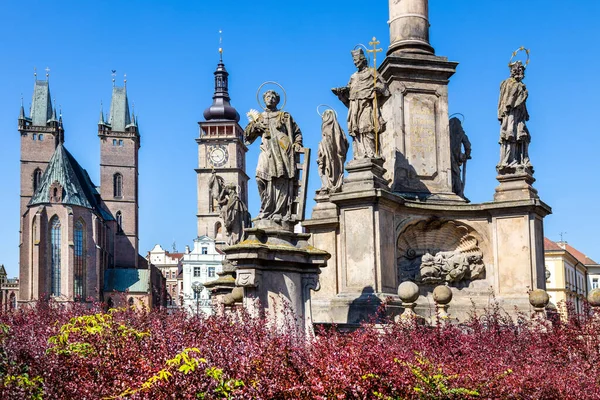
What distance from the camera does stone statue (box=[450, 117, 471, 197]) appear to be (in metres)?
17.9

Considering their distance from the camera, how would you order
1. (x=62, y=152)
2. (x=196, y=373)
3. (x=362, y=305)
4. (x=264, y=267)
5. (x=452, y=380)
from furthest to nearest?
(x=62, y=152) < (x=362, y=305) < (x=264, y=267) < (x=452, y=380) < (x=196, y=373)

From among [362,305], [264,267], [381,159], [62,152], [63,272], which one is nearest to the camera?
[264,267]

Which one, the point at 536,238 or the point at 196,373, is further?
the point at 536,238

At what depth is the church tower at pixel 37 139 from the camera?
391 ft

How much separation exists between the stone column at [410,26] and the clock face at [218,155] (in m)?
126

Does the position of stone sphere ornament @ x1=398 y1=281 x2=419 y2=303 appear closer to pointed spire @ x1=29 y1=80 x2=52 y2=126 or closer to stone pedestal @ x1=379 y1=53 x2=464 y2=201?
stone pedestal @ x1=379 y1=53 x2=464 y2=201

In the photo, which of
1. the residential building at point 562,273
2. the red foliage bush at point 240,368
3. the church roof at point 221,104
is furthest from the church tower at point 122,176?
the red foliage bush at point 240,368

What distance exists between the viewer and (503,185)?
16750mm

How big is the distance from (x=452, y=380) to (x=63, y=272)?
102m

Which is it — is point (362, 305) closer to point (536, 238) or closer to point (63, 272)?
point (536, 238)

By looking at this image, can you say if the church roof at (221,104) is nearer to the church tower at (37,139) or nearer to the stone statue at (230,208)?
the church tower at (37,139)

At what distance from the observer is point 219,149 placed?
145750 millimetres

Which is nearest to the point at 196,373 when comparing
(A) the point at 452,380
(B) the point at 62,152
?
(A) the point at 452,380

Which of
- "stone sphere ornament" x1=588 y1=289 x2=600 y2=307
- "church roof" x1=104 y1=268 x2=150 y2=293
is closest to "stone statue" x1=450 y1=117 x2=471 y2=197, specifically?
"stone sphere ornament" x1=588 y1=289 x2=600 y2=307
